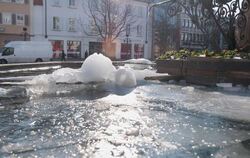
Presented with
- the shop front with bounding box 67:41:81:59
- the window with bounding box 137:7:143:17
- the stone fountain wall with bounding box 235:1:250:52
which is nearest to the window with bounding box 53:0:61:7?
the shop front with bounding box 67:41:81:59

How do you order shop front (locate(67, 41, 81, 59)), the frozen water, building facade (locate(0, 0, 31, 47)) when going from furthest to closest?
shop front (locate(67, 41, 81, 59)), building facade (locate(0, 0, 31, 47)), the frozen water

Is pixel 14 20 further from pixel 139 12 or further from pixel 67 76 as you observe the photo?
pixel 67 76

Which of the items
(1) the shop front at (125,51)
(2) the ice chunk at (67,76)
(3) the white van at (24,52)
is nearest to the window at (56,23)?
(1) the shop front at (125,51)

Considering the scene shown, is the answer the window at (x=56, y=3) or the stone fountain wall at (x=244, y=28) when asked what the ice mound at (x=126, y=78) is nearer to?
the stone fountain wall at (x=244, y=28)

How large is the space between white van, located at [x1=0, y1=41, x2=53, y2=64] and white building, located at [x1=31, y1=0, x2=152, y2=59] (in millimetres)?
9325

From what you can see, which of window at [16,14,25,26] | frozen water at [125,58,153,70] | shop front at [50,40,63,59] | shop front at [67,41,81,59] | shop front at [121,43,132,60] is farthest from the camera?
shop front at [121,43,132,60]

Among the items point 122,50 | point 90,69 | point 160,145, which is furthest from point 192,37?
point 160,145

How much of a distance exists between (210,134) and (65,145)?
144 cm

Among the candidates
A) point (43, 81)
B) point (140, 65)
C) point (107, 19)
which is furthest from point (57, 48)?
point (43, 81)

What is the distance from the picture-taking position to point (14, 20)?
141 feet

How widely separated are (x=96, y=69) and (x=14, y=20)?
37.0 metres

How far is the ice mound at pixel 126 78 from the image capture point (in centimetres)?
789

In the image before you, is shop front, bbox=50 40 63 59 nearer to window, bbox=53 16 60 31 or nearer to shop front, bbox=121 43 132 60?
window, bbox=53 16 60 31

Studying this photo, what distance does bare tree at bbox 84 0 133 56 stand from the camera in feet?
152
